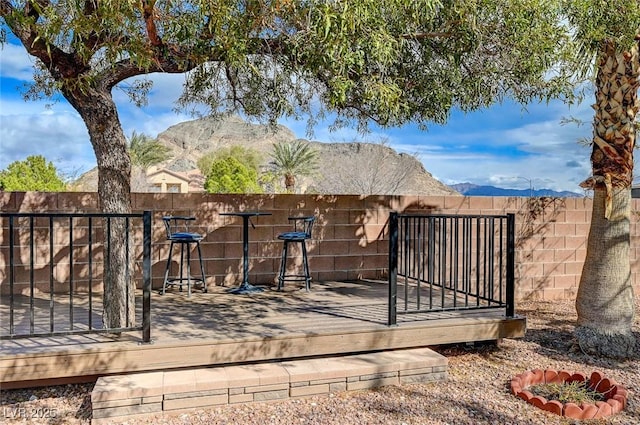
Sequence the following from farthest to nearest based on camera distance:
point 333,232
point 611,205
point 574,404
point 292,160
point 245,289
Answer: point 292,160
point 333,232
point 245,289
point 611,205
point 574,404

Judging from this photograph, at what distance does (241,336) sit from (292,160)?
1624cm

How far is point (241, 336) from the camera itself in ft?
11.8

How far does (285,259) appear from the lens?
5.58 m

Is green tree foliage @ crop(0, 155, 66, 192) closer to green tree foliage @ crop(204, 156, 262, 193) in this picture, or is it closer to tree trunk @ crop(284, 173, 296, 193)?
green tree foliage @ crop(204, 156, 262, 193)

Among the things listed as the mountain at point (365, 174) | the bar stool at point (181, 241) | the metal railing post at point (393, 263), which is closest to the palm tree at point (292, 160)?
the mountain at point (365, 174)

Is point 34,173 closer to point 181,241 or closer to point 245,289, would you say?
point 181,241

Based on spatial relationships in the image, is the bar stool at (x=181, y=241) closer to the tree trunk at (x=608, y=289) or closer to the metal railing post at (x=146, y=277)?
the metal railing post at (x=146, y=277)

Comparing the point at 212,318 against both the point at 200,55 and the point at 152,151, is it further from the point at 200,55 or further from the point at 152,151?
the point at 152,151

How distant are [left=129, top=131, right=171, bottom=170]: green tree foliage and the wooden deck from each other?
17919 millimetres

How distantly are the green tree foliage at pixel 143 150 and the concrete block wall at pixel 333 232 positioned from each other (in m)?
17.1

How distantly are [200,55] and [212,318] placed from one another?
2112 mm

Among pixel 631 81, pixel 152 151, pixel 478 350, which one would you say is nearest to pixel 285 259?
pixel 478 350

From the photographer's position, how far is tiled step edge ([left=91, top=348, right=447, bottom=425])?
10.1ft

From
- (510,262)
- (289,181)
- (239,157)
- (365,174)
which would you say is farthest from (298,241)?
(239,157)
